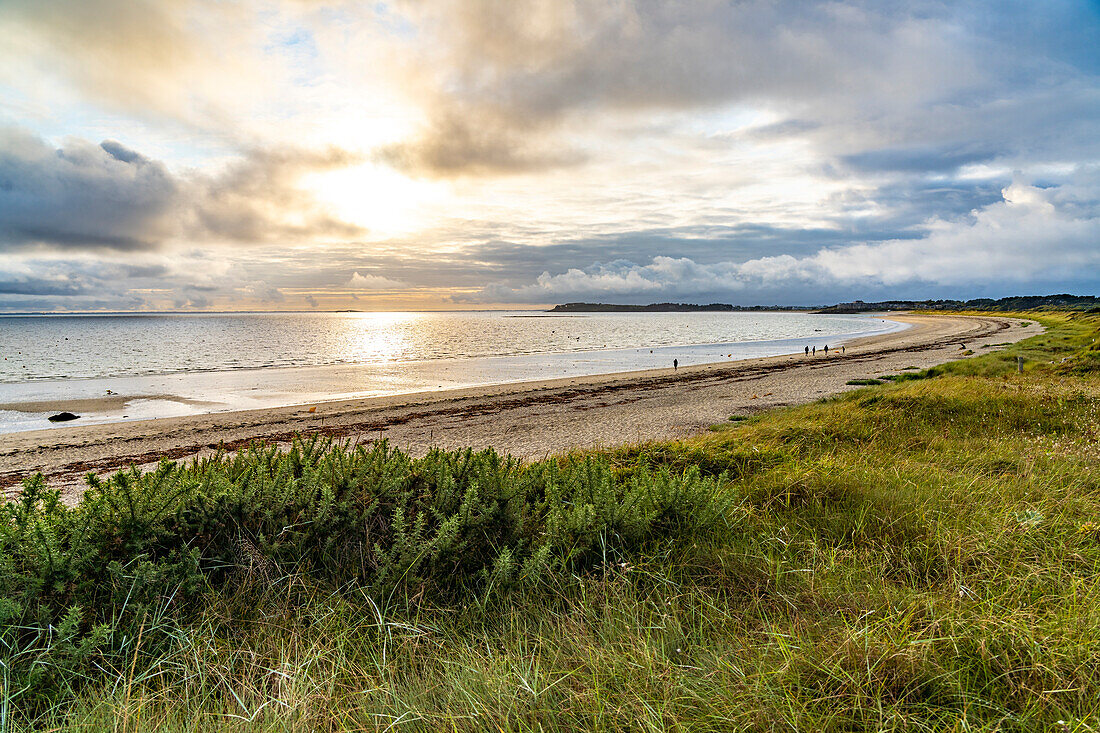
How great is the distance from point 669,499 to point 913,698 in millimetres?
1969

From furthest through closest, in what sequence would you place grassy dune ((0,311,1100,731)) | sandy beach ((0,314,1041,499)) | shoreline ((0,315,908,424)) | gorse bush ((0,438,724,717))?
shoreline ((0,315,908,424)), sandy beach ((0,314,1041,499)), gorse bush ((0,438,724,717)), grassy dune ((0,311,1100,731))

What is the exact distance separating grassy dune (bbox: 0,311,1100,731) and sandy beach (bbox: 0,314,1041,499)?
770 cm

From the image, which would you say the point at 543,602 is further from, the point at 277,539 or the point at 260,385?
the point at 260,385

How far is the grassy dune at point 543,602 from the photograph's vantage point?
86.4 inches

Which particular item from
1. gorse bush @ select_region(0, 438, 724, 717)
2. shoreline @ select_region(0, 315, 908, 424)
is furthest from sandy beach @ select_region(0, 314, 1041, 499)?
gorse bush @ select_region(0, 438, 724, 717)

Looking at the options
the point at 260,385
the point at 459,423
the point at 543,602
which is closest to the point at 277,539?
the point at 543,602

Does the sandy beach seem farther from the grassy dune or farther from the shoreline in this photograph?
the grassy dune

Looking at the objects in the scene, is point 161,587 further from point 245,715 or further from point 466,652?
point 466,652

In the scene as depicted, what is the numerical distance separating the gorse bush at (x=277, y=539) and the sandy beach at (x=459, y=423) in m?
7.61

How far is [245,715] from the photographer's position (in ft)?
7.53

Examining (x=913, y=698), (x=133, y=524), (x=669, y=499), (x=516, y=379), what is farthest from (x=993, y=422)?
(x=516, y=379)

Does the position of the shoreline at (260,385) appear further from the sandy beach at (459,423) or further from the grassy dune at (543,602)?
the grassy dune at (543,602)

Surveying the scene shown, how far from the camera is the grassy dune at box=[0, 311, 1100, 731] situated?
2.19 metres

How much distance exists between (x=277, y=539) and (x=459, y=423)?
14.7 metres
